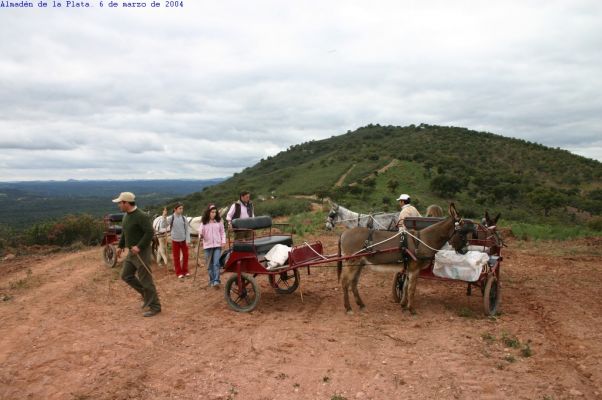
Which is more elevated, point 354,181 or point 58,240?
point 354,181

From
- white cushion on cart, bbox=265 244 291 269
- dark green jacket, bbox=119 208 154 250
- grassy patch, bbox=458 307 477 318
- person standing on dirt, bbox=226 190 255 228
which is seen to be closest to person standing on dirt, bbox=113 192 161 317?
dark green jacket, bbox=119 208 154 250

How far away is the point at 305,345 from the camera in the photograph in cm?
637

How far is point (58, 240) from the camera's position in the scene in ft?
68.3

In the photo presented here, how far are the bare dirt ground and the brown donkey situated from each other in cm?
58

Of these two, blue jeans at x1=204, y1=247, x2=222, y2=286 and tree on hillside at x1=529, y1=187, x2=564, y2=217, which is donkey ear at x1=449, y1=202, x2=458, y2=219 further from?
tree on hillside at x1=529, y1=187, x2=564, y2=217

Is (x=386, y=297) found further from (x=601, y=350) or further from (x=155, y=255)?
(x=155, y=255)

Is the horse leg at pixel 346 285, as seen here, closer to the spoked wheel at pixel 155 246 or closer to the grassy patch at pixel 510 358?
the grassy patch at pixel 510 358

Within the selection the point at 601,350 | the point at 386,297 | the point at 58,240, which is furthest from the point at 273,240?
the point at 58,240

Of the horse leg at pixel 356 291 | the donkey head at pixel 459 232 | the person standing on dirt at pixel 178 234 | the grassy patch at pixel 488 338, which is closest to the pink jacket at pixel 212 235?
the person standing on dirt at pixel 178 234

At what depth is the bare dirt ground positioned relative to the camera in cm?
518

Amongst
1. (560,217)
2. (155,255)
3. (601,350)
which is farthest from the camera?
(560,217)

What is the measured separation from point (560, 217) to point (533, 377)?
33839 millimetres

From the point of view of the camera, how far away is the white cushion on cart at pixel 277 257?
804 cm

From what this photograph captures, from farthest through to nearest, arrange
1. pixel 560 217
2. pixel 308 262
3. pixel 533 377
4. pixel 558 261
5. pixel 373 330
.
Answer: pixel 560 217
pixel 558 261
pixel 308 262
pixel 373 330
pixel 533 377
